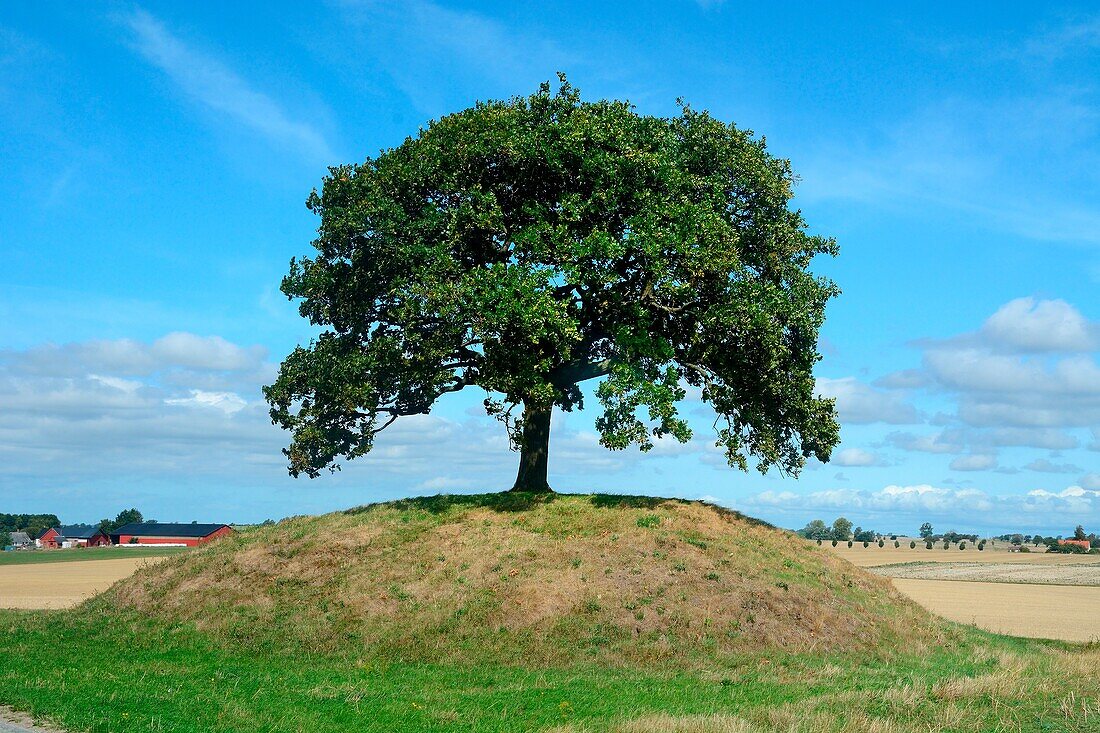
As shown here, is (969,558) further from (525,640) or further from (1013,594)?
(525,640)

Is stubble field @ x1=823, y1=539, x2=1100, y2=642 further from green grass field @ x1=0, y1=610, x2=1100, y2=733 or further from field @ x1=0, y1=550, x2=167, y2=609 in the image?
field @ x1=0, y1=550, x2=167, y2=609

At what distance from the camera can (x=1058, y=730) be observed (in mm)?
15961

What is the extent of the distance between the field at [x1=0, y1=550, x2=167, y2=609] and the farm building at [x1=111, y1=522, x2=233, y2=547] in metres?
64.7

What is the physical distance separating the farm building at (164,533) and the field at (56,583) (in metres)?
64.7

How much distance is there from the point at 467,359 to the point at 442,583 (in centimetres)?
1093

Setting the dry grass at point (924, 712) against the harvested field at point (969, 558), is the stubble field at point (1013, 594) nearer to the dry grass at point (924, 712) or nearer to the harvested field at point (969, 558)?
the harvested field at point (969, 558)

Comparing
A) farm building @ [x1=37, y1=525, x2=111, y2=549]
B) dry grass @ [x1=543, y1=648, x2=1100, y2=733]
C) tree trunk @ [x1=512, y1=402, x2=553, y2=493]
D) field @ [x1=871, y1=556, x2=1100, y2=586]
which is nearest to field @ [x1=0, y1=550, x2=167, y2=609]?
tree trunk @ [x1=512, y1=402, x2=553, y2=493]

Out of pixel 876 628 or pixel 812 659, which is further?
pixel 876 628

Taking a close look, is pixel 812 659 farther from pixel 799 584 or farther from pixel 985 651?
pixel 985 651

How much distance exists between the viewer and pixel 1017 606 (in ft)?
178

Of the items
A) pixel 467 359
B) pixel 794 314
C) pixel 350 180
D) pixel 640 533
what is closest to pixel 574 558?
pixel 640 533

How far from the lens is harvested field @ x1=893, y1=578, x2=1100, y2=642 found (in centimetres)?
4147

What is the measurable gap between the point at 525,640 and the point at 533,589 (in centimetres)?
265

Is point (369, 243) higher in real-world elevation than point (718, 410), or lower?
higher
